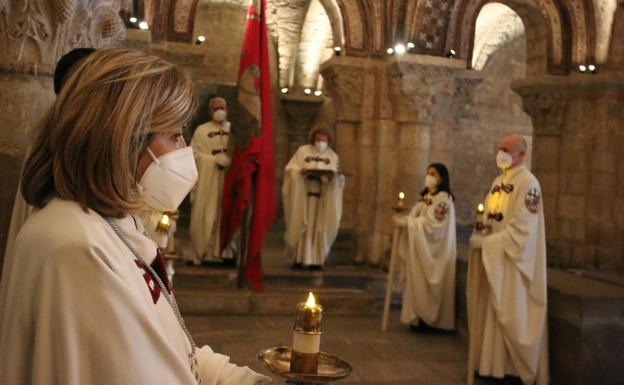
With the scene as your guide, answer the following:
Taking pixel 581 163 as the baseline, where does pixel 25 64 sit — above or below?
above

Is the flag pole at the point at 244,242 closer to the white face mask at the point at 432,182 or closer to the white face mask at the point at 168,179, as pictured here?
the white face mask at the point at 432,182

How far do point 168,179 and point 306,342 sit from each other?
459 millimetres

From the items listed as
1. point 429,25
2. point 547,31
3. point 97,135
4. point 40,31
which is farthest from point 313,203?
point 97,135

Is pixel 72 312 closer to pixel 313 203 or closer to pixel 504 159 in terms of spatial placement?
pixel 504 159

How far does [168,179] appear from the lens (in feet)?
4.70

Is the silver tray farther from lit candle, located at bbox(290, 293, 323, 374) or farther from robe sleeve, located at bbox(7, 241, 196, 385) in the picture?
robe sleeve, located at bbox(7, 241, 196, 385)

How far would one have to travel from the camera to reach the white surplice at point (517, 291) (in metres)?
5.13

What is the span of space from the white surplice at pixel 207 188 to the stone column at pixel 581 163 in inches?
181

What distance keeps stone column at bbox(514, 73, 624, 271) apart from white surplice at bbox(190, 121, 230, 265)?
15.1 ft

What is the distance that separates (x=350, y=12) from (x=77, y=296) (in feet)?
29.2

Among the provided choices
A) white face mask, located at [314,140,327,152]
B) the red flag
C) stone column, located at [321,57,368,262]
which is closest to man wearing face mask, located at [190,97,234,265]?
the red flag

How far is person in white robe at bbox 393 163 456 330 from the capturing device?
23.0ft

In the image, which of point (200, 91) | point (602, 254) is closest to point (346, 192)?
point (602, 254)

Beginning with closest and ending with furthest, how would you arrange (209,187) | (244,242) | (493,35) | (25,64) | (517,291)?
(25,64), (517,291), (244,242), (209,187), (493,35)
